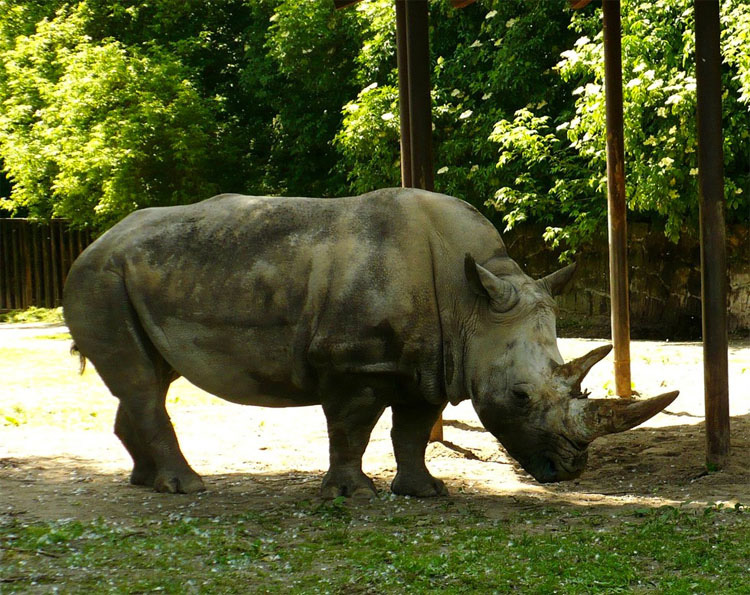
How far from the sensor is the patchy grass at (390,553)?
4863 mm

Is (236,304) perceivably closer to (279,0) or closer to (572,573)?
(572,573)

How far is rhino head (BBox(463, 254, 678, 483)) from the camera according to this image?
610 centimetres

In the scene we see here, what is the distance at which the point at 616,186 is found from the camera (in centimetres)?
1048

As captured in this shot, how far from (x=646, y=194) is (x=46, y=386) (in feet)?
28.6

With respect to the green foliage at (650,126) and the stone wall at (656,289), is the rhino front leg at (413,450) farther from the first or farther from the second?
the stone wall at (656,289)

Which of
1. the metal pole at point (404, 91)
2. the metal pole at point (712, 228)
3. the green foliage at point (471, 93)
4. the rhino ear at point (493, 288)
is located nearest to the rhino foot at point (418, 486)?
the rhino ear at point (493, 288)

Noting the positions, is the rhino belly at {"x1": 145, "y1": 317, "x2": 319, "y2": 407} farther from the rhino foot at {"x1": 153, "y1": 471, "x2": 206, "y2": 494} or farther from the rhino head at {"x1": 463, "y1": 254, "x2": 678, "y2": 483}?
the rhino head at {"x1": 463, "y1": 254, "x2": 678, "y2": 483}

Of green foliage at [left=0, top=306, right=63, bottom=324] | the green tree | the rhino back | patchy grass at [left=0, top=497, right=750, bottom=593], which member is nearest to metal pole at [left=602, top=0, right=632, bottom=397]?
the rhino back

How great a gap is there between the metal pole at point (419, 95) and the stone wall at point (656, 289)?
8.98 m

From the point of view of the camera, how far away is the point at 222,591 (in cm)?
482

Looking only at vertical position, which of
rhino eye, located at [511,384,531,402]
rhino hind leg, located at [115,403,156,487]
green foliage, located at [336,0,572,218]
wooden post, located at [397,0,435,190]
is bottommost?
rhino hind leg, located at [115,403,156,487]

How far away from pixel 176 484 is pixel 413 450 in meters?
1.56

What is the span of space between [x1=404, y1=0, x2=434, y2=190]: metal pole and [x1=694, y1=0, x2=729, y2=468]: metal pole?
2.29 meters

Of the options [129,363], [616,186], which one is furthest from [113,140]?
[129,363]
